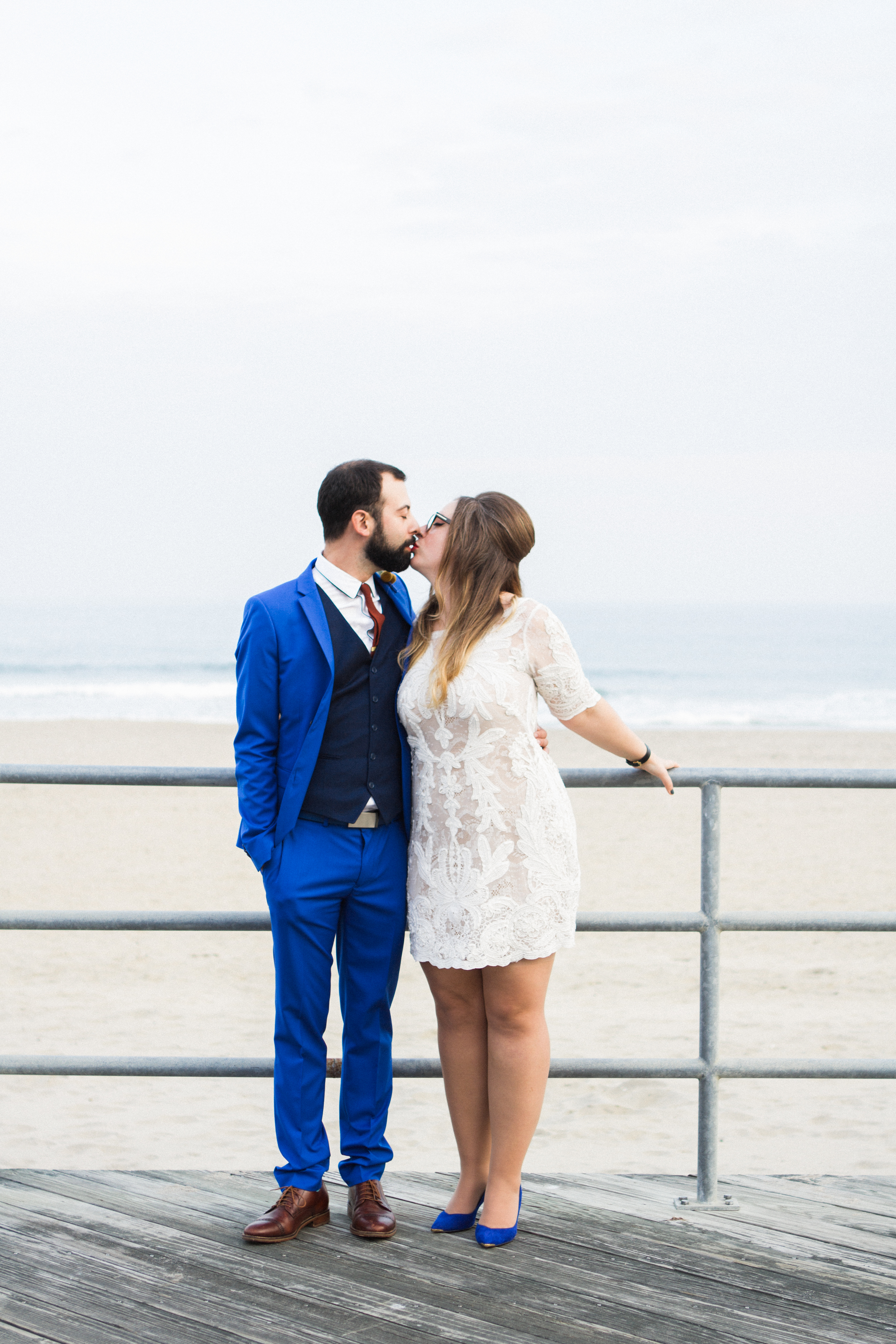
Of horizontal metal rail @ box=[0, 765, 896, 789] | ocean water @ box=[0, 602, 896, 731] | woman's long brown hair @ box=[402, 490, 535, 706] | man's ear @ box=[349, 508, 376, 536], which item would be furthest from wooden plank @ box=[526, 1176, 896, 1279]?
ocean water @ box=[0, 602, 896, 731]

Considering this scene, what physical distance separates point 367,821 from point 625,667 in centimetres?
3673

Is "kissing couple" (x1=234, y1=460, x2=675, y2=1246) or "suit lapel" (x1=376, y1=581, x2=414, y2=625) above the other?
"suit lapel" (x1=376, y1=581, x2=414, y2=625)

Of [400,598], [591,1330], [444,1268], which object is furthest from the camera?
[400,598]

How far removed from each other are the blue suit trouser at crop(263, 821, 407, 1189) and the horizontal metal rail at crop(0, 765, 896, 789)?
28 centimetres

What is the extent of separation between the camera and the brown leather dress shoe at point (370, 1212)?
8.61 ft

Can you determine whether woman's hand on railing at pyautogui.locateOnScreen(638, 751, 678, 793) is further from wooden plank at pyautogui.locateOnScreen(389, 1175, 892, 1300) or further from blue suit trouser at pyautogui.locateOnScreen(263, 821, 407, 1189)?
wooden plank at pyautogui.locateOnScreen(389, 1175, 892, 1300)

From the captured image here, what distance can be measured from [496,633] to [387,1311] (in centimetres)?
134

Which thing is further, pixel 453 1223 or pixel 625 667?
pixel 625 667

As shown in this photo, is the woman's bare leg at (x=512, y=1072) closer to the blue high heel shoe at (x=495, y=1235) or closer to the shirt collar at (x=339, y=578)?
the blue high heel shoe at (x=495, y=1235)

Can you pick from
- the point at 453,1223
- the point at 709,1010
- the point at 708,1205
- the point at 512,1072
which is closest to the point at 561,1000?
the point at 708,1205

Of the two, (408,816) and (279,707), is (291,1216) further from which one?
(279,707)

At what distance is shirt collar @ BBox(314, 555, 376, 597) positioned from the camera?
267 centimetres

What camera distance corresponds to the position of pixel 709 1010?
2.84m

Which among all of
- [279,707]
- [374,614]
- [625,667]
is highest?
[374,614]
